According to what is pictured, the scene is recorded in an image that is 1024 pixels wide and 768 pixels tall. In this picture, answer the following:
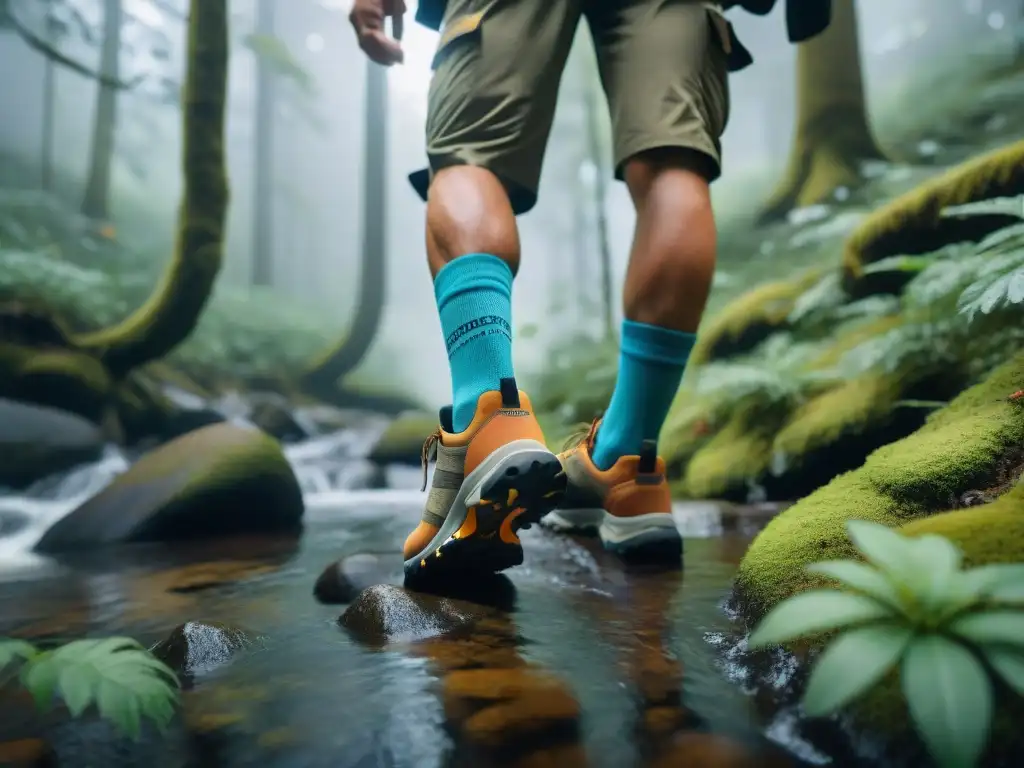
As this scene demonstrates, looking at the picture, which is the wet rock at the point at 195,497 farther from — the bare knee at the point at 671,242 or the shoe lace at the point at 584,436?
the bare knee at the point at 671,242

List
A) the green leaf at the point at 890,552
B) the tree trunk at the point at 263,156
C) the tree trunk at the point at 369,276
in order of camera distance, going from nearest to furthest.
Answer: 1. the green leaf at the point at 890,552
2. the tree trunk at the point at 369,276
3. the tree trunk at the point at 263,156

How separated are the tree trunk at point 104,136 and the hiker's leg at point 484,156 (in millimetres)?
13357

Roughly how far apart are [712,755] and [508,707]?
0.91 feet

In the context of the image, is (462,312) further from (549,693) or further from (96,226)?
(96,226)

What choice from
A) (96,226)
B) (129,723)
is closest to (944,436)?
(129,723)

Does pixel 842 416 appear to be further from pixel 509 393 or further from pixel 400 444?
pixel 400 444

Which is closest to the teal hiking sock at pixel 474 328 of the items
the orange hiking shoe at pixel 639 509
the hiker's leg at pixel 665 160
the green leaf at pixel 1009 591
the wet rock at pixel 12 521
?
the hiker's leg at pixel 665 160

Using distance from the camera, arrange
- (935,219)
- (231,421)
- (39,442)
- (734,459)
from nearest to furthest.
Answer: (734,459) < (935,219) < (39,442) < (231,421)

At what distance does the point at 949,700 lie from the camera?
52 cm

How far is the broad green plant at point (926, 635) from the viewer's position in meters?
0.52

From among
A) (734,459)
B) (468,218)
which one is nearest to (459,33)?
(468,218)

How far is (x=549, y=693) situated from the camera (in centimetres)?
97

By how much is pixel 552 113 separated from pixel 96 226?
13.4 metres

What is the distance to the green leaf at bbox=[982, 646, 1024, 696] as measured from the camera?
0.53 metres
